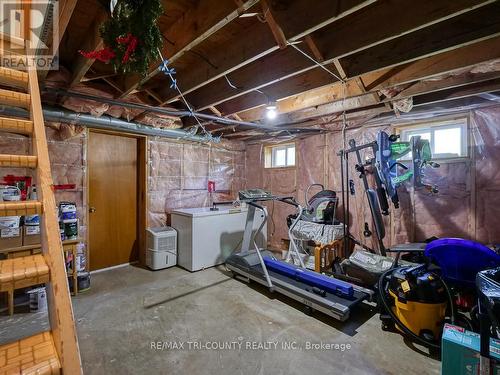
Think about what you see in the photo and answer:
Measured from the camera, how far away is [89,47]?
1.84 meters

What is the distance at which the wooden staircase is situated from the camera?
2.25ft

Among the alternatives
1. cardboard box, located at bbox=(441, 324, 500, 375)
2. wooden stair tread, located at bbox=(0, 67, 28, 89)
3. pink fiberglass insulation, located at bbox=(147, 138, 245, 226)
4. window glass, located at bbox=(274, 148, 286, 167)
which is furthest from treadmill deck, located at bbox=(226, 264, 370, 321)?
wooden stair tread, located at bbox=(0, 67, 28, 89)

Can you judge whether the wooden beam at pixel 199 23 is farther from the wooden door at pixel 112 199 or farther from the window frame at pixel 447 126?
the window frame at pixel 447 126

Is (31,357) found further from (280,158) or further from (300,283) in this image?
(280,158)

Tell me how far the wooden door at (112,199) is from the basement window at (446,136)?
4.14 meters

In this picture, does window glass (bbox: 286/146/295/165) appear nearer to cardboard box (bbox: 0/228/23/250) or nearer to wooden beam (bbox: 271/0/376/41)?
wooden beam (bbox: 271/0/376/41)

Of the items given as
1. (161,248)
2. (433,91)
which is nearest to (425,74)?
(433,91)

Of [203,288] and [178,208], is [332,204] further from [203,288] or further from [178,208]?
[178,208]

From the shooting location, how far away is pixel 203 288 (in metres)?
3.08

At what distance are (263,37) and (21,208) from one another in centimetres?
174

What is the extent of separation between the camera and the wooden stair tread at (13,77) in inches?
45.9

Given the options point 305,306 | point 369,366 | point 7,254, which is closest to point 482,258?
point 369,366

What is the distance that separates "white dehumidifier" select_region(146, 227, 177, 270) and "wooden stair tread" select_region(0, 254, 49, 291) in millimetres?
2886

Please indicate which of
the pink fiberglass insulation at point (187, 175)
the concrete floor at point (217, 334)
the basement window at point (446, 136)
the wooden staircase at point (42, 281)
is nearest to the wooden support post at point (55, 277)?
the wooden staircase at point (42, 281)
